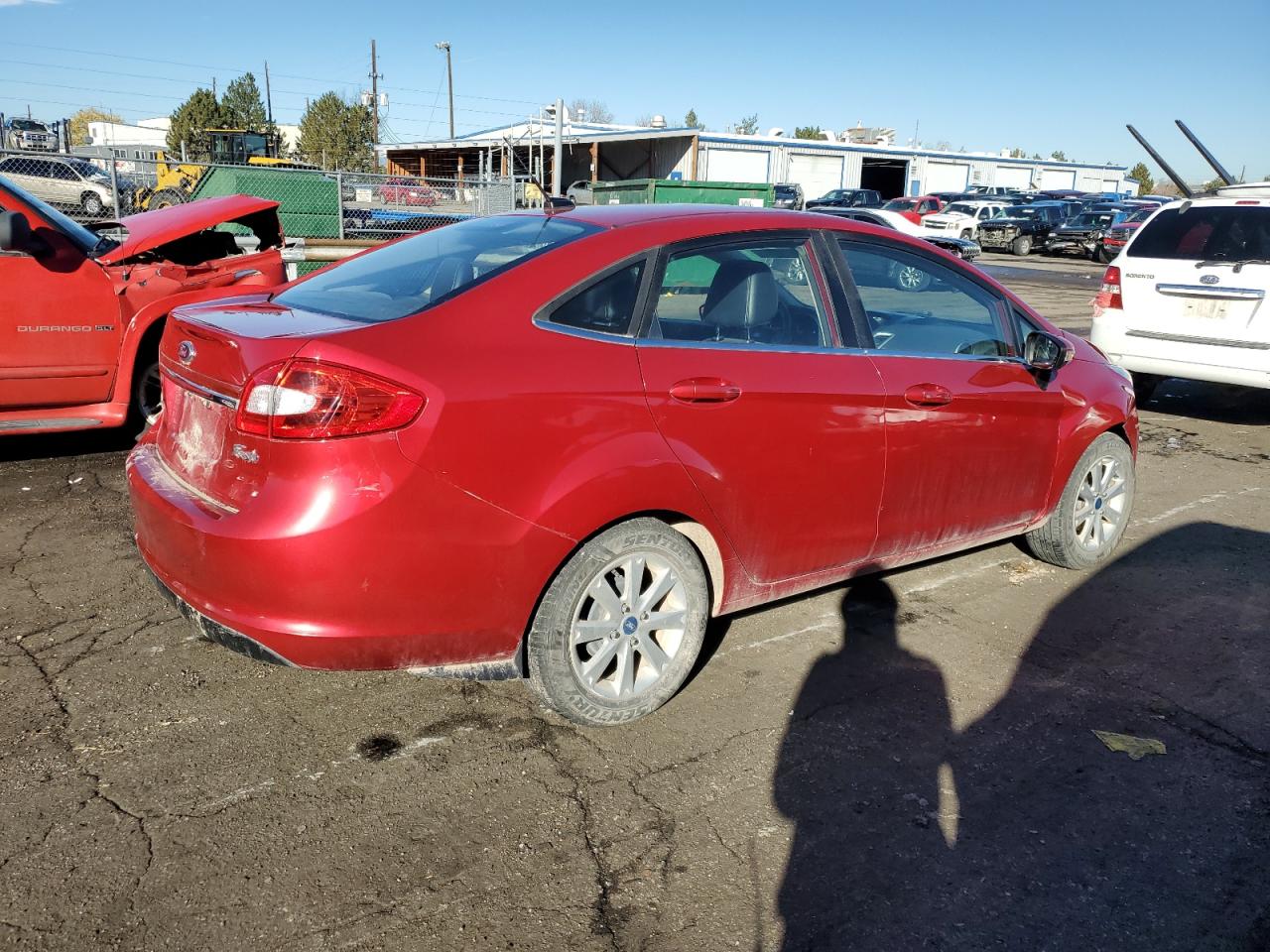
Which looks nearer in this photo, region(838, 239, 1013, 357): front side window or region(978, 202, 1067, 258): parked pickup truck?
region(838, 239, 1013, 357): front side window

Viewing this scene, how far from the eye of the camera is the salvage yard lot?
2592 millimetres

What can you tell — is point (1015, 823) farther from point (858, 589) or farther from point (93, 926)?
point (93, 926)

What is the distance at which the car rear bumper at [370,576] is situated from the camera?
9.32 feet

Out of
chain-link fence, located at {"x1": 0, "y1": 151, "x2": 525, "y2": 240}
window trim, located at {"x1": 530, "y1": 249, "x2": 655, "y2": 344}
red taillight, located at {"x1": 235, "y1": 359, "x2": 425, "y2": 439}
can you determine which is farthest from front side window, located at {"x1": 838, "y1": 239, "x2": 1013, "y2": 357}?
chain-link fence, located at {"x1": 0, "y1": 151, "x2": 525, "y2": 240}

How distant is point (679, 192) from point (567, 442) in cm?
1546

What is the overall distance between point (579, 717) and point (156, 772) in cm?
129

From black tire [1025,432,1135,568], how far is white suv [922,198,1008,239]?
32481 mm

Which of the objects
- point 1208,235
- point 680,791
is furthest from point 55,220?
point 1208,235

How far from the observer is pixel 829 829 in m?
2.99

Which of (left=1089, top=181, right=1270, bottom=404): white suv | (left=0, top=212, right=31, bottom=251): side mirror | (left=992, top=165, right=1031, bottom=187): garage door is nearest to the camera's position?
(left=0, top=212, right=31, bottom=251): side mirror

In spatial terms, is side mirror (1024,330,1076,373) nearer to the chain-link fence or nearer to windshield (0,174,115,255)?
windshield (0,174,115,255)

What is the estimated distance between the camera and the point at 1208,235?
8336 mm

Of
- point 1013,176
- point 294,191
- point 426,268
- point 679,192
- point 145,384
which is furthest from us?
point 1013,176

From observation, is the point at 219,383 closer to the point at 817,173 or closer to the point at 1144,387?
the point at 1144,387
